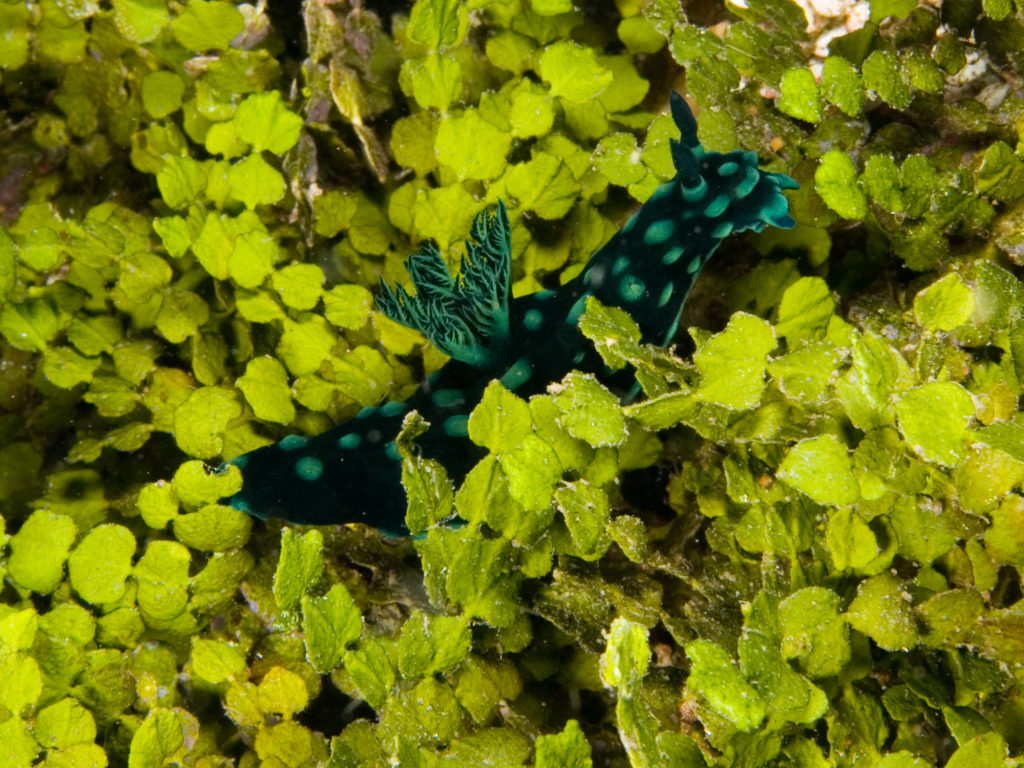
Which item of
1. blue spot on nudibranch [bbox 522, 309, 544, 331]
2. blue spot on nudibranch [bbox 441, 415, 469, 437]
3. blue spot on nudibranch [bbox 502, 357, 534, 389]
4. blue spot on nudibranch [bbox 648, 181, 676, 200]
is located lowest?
blue spot on nudibranch [bbox 441, 415, 469, 437]

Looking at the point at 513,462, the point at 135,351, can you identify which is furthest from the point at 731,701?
the point at 135,351

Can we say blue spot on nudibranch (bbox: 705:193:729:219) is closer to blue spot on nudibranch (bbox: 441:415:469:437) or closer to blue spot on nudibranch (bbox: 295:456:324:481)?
blue spot on nudibranch (bbox: 441:415:469:437)

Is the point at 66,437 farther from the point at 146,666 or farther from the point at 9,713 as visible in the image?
the point at 9,713

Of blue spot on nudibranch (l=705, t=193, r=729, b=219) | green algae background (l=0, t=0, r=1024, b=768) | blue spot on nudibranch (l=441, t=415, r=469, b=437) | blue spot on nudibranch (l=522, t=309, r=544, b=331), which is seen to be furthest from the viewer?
blue spot on nudibranch (l=522, t=309, r=544, b=331)

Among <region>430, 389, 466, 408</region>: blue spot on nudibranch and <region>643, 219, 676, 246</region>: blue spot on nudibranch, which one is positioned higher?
<region>643, 219, 676, 246</region>: blue spot on nudibranch

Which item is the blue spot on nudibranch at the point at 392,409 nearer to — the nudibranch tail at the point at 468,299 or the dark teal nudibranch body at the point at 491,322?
the dark teal nudibranch body at the point at 491,322

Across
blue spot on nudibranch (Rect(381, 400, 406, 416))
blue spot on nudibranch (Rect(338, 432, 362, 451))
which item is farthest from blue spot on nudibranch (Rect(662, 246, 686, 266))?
blue spot on nudibranch (Rect(338, 432, 362, 451))

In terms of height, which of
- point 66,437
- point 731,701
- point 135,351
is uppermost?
point 731,701
